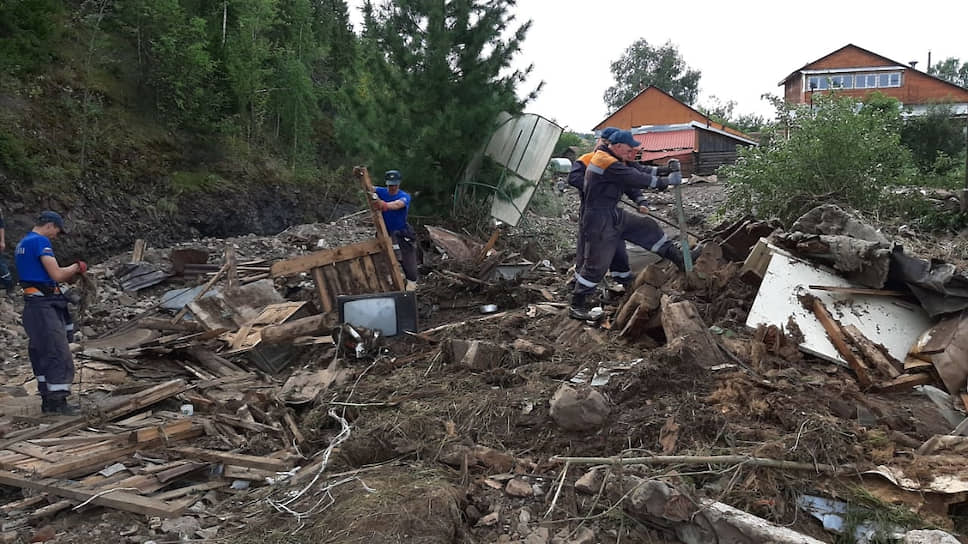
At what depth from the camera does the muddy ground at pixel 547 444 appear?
9.61 feet

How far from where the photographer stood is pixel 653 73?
171ft

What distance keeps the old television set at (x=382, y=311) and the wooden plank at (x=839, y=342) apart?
357 cm

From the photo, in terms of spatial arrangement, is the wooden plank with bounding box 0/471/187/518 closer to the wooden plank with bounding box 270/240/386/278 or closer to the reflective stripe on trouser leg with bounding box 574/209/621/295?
the wooden plank with bounding box 270/240/386/278

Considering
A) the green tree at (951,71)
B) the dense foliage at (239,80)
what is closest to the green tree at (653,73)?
the green tree at (951,71)

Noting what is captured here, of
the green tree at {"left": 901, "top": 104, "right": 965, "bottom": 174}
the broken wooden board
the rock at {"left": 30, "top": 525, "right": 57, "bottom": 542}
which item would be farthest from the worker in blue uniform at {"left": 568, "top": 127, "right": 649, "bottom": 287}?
the green tree at {"left": 901, "top": 104, "right": 965, "bottom": 174}

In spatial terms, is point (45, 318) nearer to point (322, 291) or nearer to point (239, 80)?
point (322, 291)

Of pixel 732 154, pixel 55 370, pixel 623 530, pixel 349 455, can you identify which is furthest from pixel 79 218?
pixel 732 154

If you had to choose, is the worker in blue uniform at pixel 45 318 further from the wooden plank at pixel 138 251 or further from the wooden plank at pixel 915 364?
the wooden plank at pixel 915 364

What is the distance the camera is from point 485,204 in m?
11.4

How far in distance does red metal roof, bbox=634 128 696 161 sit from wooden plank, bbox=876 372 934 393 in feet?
86.2

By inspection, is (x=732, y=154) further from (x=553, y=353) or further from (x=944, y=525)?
(x=944, y=525)

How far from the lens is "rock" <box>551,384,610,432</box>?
367cm

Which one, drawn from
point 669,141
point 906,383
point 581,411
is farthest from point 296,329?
point 669,141

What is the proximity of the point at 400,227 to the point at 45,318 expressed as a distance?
13.2ft
